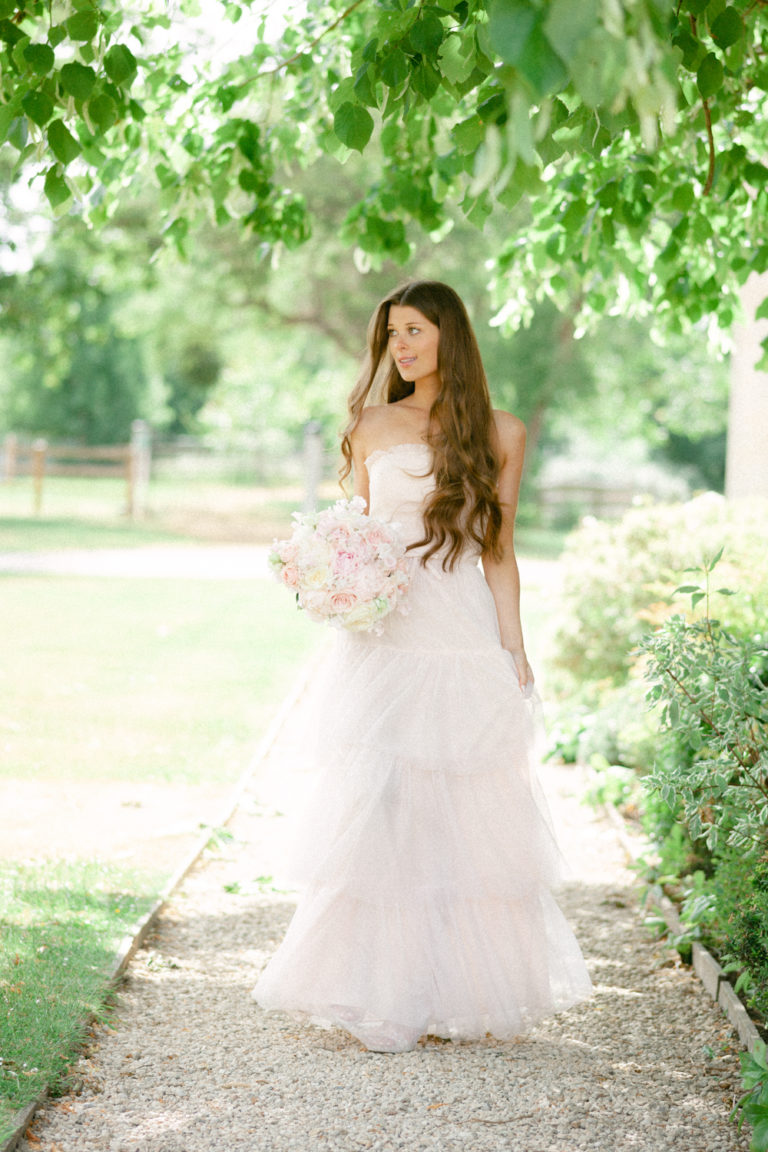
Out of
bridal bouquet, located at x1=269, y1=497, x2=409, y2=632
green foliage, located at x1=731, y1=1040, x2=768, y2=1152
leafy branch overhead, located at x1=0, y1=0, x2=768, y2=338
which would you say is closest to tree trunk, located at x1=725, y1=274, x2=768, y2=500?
leafy branch overhead, located at x1=0, y1=0, x2=768, y2=338

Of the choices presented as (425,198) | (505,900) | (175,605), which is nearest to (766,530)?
(425,198)

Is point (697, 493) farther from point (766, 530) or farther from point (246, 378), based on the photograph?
point (246, 378)

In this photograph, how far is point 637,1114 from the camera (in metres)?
3.35

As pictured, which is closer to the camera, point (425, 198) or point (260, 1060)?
point (260, 1060)

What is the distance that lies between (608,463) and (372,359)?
5771cm

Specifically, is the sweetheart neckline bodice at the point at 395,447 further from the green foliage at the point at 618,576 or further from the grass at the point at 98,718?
the green foliage at the point at 618,576

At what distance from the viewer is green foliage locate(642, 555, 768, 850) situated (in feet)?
11.9

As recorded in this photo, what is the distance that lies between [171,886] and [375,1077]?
2011 millimetres

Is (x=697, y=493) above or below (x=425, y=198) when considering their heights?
below

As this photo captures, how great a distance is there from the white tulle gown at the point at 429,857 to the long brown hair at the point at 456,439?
0.60 ft

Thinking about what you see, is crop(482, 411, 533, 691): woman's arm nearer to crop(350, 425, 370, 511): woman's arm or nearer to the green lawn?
crop(350, 425, 370, 511): woman's arm

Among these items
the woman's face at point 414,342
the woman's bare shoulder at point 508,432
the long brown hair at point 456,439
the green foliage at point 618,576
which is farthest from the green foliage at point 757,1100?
the green foliage at point 618,576

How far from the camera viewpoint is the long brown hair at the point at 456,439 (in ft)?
13.1

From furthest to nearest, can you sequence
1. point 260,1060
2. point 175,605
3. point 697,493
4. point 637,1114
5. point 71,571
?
point 71,571 → point 175,605 → point 697,493 → point 260,1060 → point 637,1114
